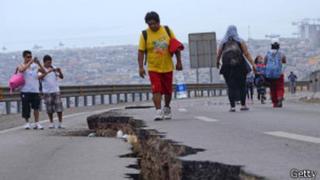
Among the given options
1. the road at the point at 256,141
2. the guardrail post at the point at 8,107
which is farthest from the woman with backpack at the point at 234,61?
the guardrail post at the point at 8,107

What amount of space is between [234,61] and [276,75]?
3.32 metres

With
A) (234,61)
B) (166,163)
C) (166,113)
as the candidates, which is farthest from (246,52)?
(166,163)

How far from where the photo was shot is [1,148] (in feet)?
36.5

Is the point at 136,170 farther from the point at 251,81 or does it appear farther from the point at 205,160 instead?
the point at 251,81

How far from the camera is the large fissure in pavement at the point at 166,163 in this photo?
224 inches

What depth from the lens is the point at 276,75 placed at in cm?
1766

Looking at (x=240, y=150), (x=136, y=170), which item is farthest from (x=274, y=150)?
(x=136, y=170)

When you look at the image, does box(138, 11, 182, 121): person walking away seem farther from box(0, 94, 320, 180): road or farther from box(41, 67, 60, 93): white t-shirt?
box(41, 67, 60, 93): white t-shirt

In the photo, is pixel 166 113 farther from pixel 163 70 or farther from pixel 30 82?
pixel 30 82

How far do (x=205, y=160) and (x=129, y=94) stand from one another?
35.1 metres

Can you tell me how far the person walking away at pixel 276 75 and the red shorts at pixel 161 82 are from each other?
18.3 feet

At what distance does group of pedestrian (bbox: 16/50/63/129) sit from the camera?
15.0 metres

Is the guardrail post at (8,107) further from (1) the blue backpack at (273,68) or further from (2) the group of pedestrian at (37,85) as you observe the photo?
(1) the blue backpack at (273,68)

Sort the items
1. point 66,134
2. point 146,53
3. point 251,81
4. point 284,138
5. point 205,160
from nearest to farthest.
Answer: point 205,160, point 284,138, point 146,53, point 66,134, point 251,81
